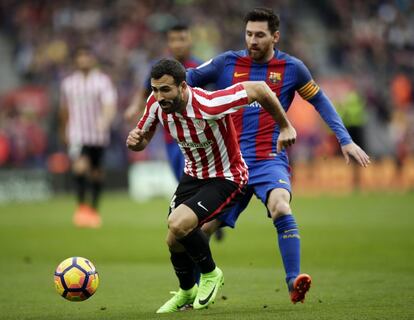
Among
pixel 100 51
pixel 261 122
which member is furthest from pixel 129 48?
pixel 261 122

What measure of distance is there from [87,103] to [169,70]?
8.64 meters

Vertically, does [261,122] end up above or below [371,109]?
above

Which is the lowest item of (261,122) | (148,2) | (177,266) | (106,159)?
(106,159)

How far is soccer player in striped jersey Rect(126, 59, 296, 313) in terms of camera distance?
6.31 m

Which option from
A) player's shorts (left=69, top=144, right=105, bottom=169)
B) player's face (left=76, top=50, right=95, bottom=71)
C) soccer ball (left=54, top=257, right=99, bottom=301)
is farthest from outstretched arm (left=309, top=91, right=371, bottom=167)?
player's shorts (left=69, top=144, right=105, bottom=169)

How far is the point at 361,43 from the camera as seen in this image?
27109 mm

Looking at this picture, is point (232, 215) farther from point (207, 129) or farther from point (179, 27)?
point (179, 27)

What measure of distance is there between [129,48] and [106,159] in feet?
12.2

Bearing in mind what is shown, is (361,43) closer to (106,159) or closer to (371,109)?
(371,109)

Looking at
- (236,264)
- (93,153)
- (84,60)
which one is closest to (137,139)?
(236,264)

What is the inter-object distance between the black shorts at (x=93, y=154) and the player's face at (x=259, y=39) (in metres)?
7.69

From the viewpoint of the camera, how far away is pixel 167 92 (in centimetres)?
617

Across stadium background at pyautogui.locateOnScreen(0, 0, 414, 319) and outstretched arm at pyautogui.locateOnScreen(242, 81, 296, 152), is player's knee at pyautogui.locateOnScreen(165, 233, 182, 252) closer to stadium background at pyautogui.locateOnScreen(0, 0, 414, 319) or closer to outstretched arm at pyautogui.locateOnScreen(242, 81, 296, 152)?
stadium background at pyautogui.locateOnScreen(0, 0, 414, 319)

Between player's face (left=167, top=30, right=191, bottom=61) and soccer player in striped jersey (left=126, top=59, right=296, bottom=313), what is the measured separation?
369 cm
